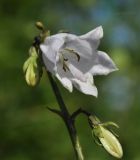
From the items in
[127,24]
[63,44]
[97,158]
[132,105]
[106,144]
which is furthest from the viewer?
[127,24]

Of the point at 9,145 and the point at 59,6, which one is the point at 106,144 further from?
the point at 59,6

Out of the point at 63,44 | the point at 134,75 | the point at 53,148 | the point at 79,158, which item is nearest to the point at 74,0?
the point at 134,75

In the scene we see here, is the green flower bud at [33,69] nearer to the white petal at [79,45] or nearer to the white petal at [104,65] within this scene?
the white petal at [79,45]

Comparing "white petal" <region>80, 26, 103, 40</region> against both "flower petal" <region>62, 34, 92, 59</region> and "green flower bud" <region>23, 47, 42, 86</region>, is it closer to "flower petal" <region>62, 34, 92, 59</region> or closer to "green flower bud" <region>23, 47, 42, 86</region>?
"flower petal" <region>62, 34, 92, 59</region>

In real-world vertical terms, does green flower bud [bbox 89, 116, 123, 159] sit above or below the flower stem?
below

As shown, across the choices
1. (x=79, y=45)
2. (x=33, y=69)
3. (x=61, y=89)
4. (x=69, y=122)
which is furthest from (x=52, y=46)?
(x=61, y=89)

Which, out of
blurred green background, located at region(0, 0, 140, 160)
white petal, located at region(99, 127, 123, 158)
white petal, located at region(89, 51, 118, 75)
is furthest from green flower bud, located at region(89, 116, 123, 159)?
blurred green background, located at region(0, 0, 140, 160)
